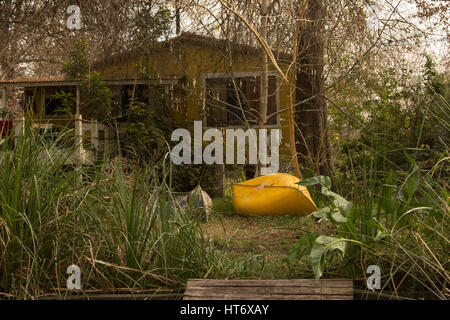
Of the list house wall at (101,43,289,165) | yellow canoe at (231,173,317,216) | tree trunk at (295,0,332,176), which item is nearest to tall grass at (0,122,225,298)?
yellow canoe at (231,173,317,216)

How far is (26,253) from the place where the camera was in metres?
2.86

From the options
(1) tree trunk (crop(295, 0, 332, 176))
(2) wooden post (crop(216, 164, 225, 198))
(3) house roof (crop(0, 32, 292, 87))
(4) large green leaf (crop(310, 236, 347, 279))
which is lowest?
(2) wooden post (crop(216, 164, 225, 198))

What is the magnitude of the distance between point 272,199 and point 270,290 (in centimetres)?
407

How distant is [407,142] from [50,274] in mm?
7554

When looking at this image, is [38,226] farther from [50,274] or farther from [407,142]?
[407,142]

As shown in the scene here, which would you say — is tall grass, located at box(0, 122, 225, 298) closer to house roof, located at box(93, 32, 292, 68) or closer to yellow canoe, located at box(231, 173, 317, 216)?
yellow canoe, located at box(231, 173, 317, 216)

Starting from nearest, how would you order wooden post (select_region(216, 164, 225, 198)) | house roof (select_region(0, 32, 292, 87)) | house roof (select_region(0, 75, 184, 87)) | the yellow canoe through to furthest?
the yellow canoe < wooden post (select_region(216, 164, 225, 198)) < house roof (select_region(0, 32, 292, 87)) < house roof (select_region(0, 75, 184, 87))

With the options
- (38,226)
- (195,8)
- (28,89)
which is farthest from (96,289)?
(28,89)

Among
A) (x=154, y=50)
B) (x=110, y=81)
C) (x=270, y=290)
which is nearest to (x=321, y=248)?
(x=270, y=290)

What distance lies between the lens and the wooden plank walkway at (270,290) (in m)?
2.61

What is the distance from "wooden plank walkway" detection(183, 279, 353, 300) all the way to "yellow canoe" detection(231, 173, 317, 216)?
386cm

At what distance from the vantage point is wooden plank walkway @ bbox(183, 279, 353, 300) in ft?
8.56

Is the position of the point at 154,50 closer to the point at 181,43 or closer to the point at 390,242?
the point at 181,43

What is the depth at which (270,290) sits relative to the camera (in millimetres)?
2680
